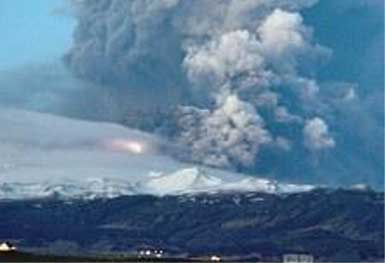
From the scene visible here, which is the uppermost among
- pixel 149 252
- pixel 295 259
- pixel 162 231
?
pixel 162 231

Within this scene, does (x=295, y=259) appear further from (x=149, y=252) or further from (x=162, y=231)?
(x=162, y=231)

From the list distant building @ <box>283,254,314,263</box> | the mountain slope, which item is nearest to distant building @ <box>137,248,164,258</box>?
the mountain slope

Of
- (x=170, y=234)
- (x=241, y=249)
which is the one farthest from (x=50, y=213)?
(x=241, y=249)

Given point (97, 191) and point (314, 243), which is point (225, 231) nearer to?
point (314, 243)

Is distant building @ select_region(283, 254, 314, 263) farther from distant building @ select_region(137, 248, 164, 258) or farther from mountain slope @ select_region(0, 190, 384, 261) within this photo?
distant building @ select_region(137, 248, 164, 258)

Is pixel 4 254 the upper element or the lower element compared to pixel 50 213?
lower

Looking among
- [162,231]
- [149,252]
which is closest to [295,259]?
[149,252]

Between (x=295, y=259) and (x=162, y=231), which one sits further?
(x=162, y=231)

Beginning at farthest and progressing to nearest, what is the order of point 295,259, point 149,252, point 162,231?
point 162,231, point 149,252, point 295,259

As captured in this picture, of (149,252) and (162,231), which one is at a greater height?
(162,231)

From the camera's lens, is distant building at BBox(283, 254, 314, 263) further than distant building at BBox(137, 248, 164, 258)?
No

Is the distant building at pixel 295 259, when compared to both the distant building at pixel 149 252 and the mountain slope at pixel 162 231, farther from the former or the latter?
the distant building at pixel 149 252
